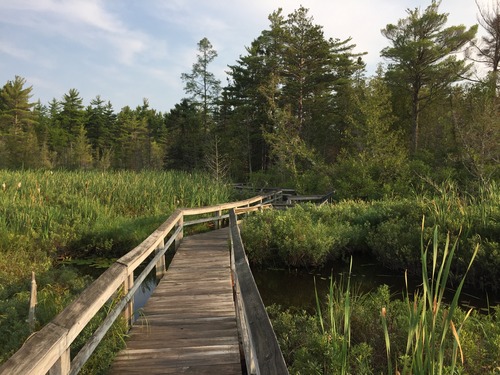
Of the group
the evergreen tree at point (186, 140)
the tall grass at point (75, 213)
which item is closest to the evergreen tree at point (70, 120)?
the evergreen tree at point (186, 140)

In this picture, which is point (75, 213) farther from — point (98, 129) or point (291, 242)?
point (98, 129)

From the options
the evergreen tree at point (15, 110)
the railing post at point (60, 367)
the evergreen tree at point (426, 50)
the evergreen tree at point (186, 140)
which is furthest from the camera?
the evergreen tree at point (15, 110)

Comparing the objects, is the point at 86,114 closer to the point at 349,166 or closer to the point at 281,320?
the point at 349,166

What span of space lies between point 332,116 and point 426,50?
10825 mm

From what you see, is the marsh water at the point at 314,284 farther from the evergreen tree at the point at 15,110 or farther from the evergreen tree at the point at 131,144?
the evergreen tree at the point at 15,110

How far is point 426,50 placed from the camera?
2578 cm

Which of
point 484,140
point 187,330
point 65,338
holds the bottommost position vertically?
point 187,330

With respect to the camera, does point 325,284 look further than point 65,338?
Yes

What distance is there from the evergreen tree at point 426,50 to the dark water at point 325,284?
66.6 ft

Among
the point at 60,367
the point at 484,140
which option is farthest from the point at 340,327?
the point at 484,140

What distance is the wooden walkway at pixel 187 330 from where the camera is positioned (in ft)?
9.74

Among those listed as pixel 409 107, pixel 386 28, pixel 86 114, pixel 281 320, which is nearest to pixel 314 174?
pixel 386 28

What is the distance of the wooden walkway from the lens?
2.97 m

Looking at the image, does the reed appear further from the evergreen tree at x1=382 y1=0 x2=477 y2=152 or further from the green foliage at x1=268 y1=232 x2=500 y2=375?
the evergreen tree at x1=382 y1=0 x2=477 y2=152
